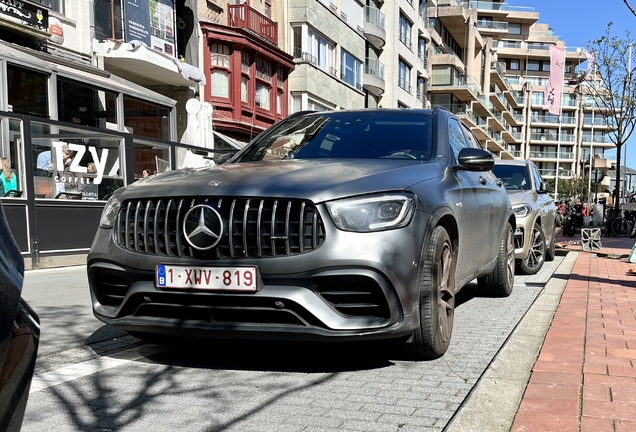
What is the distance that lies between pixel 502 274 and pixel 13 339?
18.4 feet

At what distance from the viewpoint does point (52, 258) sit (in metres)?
10.4

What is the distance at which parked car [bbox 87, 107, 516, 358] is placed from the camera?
321cm

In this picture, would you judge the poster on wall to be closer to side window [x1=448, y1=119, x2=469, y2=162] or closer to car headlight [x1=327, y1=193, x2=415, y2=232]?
side window [x1=448, y1=119, x2=469, y2=162]

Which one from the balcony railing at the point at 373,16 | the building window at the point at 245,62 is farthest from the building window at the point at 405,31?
the building window at the point at 245,62

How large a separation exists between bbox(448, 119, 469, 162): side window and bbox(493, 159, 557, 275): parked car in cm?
342

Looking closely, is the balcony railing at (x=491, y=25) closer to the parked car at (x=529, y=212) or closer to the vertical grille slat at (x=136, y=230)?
the parked car at (x=529, y=212)

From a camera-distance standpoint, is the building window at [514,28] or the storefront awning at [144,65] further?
the building window at [514,28]

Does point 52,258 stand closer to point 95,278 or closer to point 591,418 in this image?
point 95,278

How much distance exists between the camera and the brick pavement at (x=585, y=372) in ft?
8.73

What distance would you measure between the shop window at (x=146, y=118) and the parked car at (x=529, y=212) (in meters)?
10.8

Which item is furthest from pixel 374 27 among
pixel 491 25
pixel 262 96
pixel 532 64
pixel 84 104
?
pixel 532 64

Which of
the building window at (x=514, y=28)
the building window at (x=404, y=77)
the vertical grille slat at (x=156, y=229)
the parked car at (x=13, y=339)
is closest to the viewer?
the parked car at (x=13, y=339)

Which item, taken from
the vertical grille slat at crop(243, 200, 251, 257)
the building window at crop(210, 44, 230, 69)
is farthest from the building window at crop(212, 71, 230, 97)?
the vertical grille slat at crop(243, 200, 251, 257)

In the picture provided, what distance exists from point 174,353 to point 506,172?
761 centimetres
